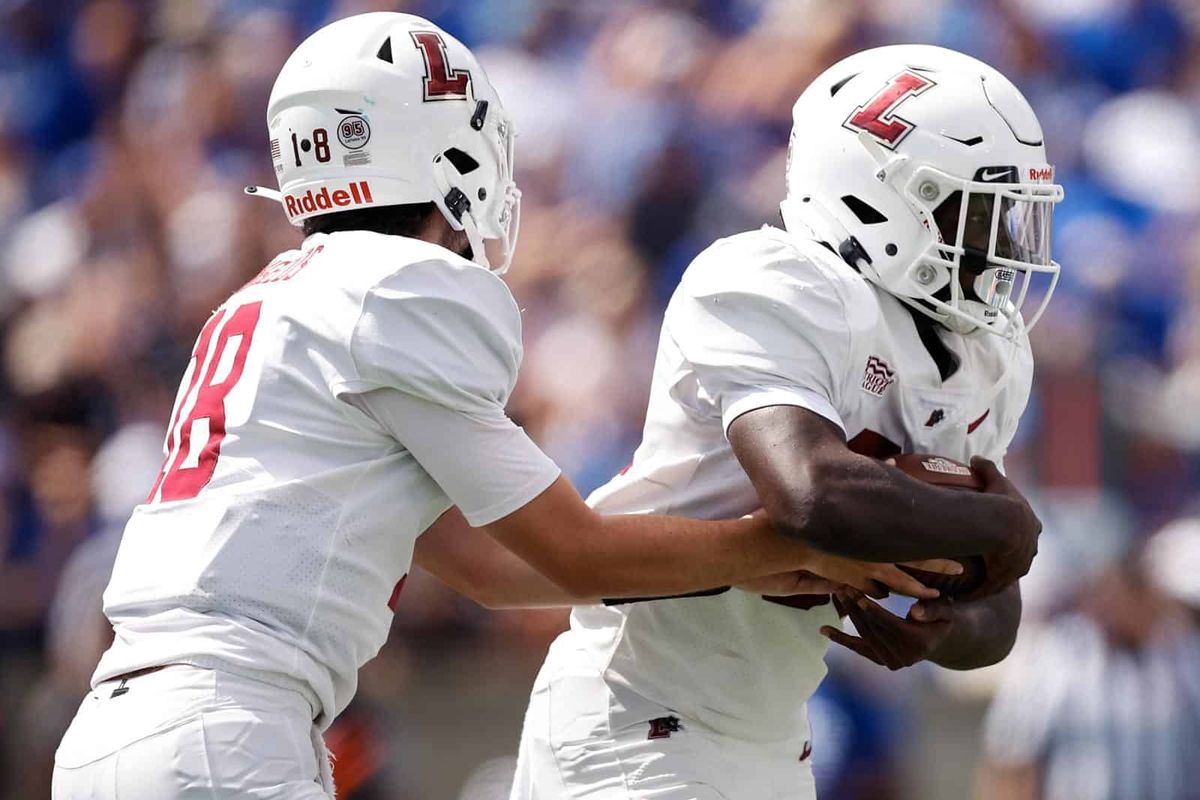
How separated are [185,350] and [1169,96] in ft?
12.6

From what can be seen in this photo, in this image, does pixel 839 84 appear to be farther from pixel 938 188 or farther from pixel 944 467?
pixel 944 467

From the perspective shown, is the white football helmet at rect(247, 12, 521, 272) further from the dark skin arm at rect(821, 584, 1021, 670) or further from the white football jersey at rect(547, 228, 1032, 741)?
the dark skin arm at rect(821, 584, 1021, 670)

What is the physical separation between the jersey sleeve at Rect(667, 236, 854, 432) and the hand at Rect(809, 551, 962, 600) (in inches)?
8.6

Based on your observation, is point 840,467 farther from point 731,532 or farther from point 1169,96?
point 1169,96

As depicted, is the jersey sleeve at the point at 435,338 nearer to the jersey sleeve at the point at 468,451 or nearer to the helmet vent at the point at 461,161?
the jersey sleeve at the point at 468,451

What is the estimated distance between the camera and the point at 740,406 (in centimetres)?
255

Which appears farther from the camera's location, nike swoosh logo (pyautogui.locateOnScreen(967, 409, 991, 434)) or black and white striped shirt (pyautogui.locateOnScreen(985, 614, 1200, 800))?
black and white striped shirt (pyautogui.locateOnScreen(985, 614, 1200, 800))

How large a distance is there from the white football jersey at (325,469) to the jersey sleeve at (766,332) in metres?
0.33

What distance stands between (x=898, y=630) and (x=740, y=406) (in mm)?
468

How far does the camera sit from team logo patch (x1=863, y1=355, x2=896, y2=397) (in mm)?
2721

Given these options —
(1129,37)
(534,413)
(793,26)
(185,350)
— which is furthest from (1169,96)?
(185,350)

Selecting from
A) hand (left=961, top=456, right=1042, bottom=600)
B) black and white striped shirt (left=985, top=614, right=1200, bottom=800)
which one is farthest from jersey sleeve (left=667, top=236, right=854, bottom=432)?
black and white striped shirt (left=985, top=614, right=1200, bottom=800)

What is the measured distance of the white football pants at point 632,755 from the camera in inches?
110

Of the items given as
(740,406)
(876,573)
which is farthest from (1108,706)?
(740,406)
